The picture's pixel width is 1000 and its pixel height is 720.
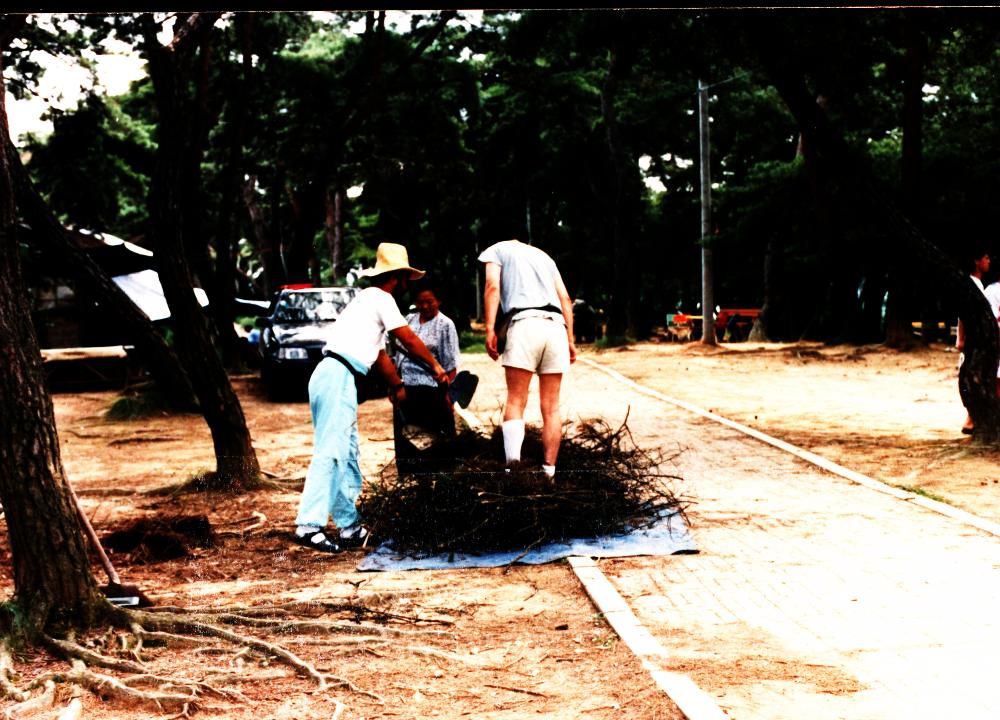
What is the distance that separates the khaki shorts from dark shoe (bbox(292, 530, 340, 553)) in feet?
5.67

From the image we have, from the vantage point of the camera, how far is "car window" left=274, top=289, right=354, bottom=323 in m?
20.2

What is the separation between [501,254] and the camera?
8.31 m

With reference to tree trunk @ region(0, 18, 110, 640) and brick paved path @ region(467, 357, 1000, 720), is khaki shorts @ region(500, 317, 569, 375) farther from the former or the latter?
tree trunk @ region(0, 18, 110, 640)

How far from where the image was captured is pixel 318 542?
24.7 ft

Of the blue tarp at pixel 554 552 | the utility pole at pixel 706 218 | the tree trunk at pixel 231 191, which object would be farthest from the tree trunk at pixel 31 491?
the utility pole at pixel 706 218

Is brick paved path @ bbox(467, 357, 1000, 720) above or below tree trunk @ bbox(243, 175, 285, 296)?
below

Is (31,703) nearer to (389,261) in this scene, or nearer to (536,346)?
(389,261)

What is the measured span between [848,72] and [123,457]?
46.0 ft

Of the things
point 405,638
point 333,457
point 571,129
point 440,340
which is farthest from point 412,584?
point 571,129

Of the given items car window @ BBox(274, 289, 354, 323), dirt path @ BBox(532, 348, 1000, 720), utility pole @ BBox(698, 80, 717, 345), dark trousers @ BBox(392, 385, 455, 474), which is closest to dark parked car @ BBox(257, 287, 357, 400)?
car window @ BBox(274, 289, 354, 323)

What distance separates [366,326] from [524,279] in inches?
47.4

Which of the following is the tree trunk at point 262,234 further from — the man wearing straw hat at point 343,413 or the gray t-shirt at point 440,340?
the man wearing straw hat at point 343,413

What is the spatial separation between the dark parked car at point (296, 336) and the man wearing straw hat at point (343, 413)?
1105cm

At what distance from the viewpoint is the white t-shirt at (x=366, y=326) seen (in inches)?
306
